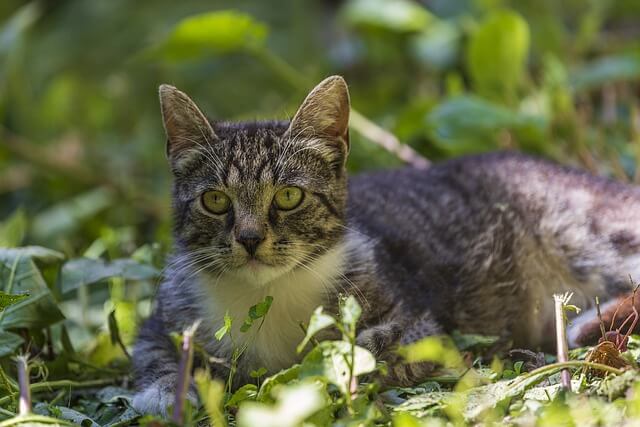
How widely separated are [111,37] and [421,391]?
25.1 ft

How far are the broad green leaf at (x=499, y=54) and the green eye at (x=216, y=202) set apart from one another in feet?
9.46

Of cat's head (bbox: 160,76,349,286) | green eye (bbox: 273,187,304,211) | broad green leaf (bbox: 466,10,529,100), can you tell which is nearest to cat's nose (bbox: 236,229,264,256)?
cat's head (bbox: 160,76,349,286)

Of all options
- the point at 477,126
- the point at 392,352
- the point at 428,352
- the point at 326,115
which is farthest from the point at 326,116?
the point at 477,126

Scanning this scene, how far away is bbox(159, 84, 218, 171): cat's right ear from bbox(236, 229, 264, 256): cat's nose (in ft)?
1.68

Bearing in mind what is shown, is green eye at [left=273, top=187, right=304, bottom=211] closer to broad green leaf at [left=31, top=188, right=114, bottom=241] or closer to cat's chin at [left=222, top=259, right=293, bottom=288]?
cat's chin at [left=222, top=259, right=293, bottom=288]

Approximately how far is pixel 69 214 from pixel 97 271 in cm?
266

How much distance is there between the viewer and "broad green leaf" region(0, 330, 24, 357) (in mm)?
3102

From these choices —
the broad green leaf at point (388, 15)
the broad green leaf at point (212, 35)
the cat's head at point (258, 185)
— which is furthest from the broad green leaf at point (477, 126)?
the cat's head at point (258, 185)

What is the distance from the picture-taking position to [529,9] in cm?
699

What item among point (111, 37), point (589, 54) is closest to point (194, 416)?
point (589, 54)

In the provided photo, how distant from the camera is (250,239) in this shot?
3.17 m

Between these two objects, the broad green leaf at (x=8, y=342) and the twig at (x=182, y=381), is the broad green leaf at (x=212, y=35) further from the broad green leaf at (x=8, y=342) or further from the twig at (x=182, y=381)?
the twig at (x=182, y=381)

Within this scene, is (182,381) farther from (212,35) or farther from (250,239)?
(212,35)

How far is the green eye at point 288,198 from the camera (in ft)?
10.9
